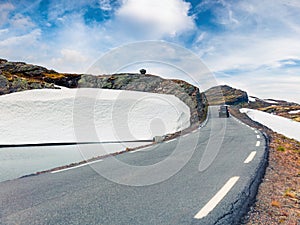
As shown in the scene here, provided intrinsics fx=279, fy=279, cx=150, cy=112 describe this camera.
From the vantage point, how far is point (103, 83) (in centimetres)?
3105

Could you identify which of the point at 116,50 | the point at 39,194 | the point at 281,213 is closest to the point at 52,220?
the point at 39,194

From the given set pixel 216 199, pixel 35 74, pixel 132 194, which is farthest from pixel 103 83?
pixel 216 199

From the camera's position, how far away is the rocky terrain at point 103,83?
2555cm

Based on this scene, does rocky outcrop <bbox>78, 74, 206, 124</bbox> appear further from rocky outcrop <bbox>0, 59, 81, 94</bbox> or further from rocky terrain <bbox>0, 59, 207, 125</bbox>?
rocky outcrop <bbox>0, 59, 81, 94</bbox>

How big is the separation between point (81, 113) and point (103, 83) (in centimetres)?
1221

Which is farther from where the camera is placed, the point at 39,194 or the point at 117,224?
the point at 39,194

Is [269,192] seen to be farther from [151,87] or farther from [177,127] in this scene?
[151,87]

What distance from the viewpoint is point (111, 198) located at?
4.40 m

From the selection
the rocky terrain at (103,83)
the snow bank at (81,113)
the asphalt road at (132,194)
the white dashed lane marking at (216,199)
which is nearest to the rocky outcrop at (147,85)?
the rocky terrain at (103,83)

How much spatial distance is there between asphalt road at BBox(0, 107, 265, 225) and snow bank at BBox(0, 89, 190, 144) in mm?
11379

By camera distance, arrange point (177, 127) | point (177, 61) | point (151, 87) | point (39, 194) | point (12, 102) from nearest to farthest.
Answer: point (39, 194) < point (177, 61) < point (12, 102) < point (177, 127) < point (151, 87)

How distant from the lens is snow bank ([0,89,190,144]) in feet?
58.0

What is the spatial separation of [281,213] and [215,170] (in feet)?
7.48

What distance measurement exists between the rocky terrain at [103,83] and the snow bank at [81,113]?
533cm
